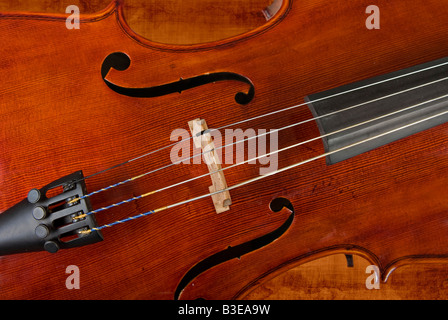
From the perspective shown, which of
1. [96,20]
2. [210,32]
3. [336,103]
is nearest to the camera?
[336,103]

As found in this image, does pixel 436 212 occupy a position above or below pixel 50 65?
below

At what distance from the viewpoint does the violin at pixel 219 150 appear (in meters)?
1.08

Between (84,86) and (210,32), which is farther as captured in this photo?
(210,32)

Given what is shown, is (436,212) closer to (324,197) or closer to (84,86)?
(324,197)

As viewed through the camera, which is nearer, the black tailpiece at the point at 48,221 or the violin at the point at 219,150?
the black tailpiece at the point at 48,221

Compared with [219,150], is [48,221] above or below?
below

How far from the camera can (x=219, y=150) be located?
1099mm

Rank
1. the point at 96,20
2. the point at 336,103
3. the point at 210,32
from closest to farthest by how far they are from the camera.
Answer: the point at 336,103, the point at 96,20, the point at 210,32

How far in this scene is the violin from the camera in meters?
1.08

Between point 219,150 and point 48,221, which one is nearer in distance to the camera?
point 48,221

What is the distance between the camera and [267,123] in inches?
44.4

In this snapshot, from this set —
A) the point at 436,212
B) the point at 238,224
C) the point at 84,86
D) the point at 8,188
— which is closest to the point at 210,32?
the point at 84,86

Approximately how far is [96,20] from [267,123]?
0.63m

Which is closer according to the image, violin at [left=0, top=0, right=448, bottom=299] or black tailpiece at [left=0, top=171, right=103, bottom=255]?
black tailpiece at [left=0, top=171, right=103, bottom=255]
